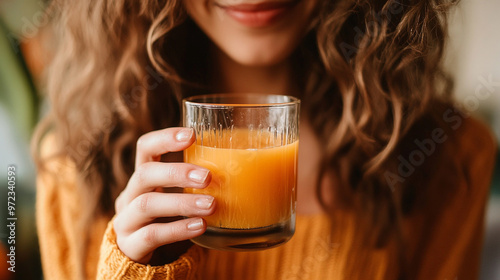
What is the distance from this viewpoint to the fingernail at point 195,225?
0.50 metres

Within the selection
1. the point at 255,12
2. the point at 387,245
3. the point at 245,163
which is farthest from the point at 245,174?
the point at 387,245

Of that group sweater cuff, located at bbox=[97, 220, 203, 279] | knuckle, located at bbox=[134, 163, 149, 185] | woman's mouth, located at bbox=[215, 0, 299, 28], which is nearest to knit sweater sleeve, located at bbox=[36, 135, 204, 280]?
sweater cuff, located at bbox=[97, 220, 203, 279]

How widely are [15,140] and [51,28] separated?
→ 0.60ft

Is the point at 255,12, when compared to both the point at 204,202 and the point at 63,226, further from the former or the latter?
the point at 63,226

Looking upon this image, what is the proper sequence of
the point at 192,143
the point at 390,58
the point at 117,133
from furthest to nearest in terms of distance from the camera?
the point at 117,133, the point at 390,58, the point at 192,143

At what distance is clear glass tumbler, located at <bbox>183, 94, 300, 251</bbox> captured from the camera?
0.48 metres

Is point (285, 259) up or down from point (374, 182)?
down

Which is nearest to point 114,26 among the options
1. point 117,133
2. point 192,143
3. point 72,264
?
point 117,133

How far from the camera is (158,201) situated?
1.66ft

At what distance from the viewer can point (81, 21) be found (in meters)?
0.67

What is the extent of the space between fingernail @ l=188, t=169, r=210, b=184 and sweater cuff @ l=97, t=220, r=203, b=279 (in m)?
0.16

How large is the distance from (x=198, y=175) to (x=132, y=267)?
0.59 feet

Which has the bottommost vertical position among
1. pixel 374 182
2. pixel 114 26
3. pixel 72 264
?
pixel 72 264

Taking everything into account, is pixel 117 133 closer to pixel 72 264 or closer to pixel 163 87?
pixel 163 87
